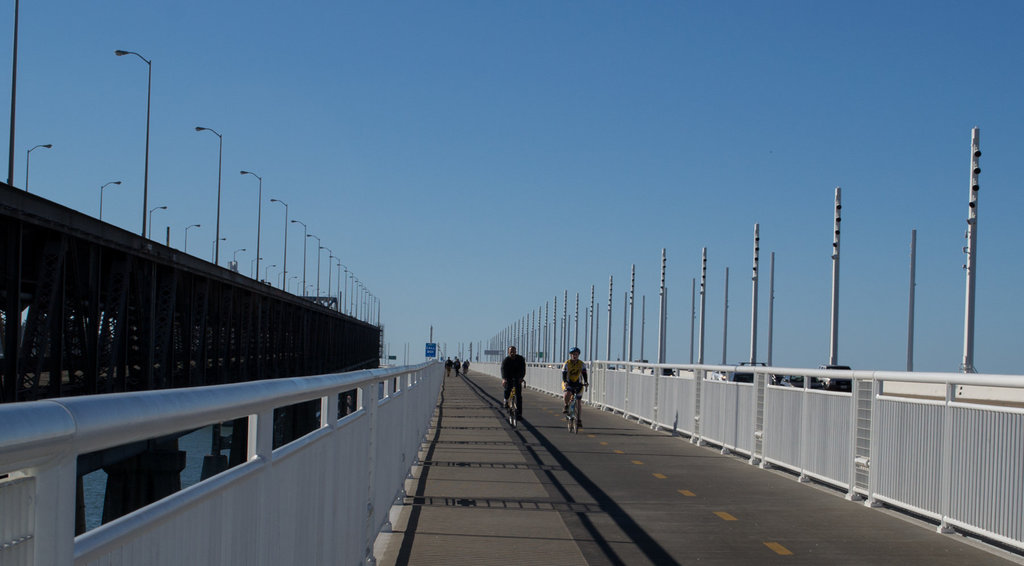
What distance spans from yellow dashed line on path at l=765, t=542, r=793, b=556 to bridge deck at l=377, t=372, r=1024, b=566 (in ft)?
0.03

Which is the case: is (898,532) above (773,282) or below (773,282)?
below

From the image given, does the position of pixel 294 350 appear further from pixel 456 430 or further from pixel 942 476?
pixel 942 476

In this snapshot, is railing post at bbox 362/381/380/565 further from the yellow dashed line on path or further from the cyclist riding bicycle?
the cyclist riding bicycle

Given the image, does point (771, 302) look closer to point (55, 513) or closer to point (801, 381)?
point (801, 381)

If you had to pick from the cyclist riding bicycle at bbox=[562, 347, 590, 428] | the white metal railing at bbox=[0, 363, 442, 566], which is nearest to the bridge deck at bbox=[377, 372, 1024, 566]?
the white metal railing at bbox=[0, 363, 442, 566]

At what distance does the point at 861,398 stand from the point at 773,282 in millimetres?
63258

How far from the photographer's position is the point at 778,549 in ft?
32.0

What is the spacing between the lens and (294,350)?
7706 cm

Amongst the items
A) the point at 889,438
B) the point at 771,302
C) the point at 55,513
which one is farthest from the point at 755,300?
the point at 55,513

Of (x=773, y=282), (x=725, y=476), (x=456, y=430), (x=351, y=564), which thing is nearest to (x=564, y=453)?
(x=725, y=476)

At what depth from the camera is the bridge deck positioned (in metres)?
9.37

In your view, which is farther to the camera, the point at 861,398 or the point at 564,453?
the point at 564,453

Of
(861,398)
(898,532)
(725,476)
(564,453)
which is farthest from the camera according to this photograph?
(564,453)

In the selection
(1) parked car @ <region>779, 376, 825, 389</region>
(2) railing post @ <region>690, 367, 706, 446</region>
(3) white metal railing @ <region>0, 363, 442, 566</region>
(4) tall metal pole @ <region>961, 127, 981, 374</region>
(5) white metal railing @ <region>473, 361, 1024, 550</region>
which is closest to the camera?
(3) white metal railing @ <region>0, 363, 442, 566</region>
